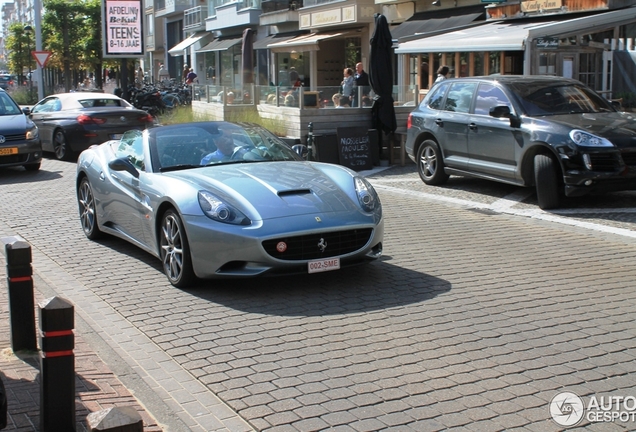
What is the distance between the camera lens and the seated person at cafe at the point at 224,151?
316 inches

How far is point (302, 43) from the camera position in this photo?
1292 inches

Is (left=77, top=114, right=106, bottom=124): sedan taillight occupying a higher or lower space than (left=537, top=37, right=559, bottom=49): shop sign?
lower

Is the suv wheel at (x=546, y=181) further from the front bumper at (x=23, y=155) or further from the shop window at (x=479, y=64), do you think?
the shop window at (x=479, y=64)

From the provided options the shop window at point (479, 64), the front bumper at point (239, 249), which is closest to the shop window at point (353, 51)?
the shop window at point (479, 64)

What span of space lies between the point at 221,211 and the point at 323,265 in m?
0.95

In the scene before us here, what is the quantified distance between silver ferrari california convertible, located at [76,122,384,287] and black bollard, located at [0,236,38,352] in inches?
66.9

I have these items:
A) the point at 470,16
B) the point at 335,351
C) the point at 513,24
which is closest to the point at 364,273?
the point at 335,351

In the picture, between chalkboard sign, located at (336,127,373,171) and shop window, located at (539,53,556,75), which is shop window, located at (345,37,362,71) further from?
chalkboard sign, located at (336,127,373,171)

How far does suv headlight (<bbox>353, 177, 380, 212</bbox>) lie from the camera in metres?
7.30

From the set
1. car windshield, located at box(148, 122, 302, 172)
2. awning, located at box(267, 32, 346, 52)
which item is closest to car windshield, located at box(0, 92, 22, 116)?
car windshield, located at box(148, 122, 302, 172)

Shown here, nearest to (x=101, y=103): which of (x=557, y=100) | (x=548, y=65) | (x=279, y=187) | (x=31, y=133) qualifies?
(x=31, y=133)

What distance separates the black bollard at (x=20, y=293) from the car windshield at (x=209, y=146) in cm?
258

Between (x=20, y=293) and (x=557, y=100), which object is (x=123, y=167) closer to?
(x=20, y=293)

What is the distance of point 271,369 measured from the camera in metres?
5.20
